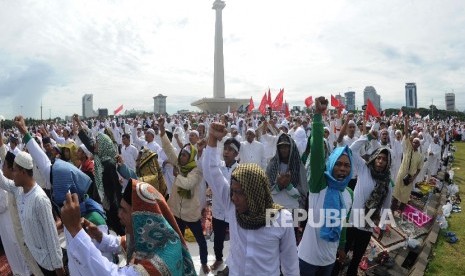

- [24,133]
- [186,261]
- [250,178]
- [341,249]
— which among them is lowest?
[341,249]

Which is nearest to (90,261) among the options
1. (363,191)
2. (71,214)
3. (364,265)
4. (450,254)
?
(71,214)

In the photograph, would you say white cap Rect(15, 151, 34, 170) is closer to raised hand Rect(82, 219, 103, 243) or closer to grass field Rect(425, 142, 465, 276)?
raised hand Rect(82, 219, 103, 243)

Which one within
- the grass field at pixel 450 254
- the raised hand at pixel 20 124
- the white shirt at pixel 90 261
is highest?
the raised hand at pixel 20 124

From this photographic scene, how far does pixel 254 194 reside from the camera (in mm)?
2174

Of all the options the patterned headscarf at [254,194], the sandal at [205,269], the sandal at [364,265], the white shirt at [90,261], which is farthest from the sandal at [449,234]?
the white shirt at [90,261]

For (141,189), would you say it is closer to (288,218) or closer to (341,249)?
(288,218)

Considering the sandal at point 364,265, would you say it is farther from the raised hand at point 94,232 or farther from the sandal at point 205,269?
the raised hand at point 94,232

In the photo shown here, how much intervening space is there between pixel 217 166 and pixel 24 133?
2.62m

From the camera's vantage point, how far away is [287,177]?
373 cm

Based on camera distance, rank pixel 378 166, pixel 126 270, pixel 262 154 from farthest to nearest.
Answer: pixel 262 154, pixel 378 166, pixel 126 270

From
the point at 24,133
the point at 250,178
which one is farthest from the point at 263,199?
the point at 24,133

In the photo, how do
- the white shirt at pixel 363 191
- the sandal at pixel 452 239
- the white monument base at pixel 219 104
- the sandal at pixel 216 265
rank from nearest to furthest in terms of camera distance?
the white shirt at pixel 363 191 → the sandal at pixel 216 265 → the sandal at pixel 452 239 → the white monument base at pixel 219 104

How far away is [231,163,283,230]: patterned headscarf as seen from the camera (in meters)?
2.17

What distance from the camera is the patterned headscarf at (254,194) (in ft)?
7.13
